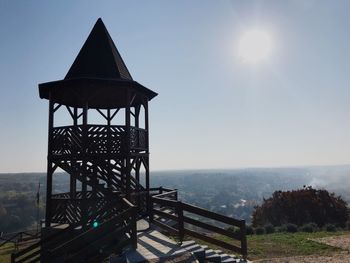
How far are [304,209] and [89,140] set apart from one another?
18.1 m

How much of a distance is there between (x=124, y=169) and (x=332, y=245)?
9059 millimetres

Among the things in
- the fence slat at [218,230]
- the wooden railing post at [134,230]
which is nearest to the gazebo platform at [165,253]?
the wooden railing post at [134,230]

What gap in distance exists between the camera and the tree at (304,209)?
74.7 ft

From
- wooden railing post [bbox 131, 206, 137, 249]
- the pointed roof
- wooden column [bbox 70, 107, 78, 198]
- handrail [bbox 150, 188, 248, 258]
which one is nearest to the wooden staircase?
wooden railing post [bbox 131, 206, 137, 249]

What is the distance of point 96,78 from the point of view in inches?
466

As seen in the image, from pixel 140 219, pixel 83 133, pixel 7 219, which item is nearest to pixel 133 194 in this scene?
pixel 140 219

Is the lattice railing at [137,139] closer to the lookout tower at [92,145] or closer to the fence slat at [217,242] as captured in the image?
the lookout tower at [92,145]

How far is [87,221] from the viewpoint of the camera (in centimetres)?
1086

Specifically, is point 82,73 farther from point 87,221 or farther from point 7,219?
point 7,219

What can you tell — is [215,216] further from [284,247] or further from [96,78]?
[96,78]

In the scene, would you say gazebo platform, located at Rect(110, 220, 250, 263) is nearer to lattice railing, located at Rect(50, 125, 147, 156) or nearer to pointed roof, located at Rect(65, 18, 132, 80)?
lattice railing, located at Rect(50, 125, 147, 156)

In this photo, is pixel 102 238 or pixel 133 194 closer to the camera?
pixel 102 238

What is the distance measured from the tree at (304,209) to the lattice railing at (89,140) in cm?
1601

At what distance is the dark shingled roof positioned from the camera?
475 inches
